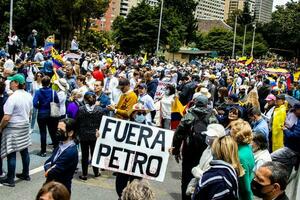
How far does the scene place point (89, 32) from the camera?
59.2m

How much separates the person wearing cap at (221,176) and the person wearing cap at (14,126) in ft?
13.9

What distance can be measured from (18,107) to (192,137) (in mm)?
2960

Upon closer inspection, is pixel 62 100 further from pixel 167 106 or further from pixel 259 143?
pixel 259 143

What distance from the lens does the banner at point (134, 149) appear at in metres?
7.07

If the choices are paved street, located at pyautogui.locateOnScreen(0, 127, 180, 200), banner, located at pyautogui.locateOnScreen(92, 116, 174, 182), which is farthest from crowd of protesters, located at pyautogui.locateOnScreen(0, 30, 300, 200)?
banner, located at pyautogui.locateOnScreen(92, 116, 174, 182)

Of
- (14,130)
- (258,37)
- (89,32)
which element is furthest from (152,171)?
(258,37)

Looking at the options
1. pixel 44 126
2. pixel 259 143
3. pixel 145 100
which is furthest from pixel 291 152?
pixel 44 126

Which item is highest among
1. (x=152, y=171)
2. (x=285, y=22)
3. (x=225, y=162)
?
(x=285, y=22)

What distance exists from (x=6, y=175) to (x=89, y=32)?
168 feet

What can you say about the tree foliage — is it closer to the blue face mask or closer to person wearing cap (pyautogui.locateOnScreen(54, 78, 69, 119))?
person wearing cap (pyautogui.locateOnScreen(54, 78, 69, 119))

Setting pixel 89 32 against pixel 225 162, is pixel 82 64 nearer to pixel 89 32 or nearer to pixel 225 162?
pixel 225 162

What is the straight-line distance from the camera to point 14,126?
855 centimetres

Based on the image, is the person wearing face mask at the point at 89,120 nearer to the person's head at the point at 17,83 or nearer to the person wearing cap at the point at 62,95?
the person's head at the point at 17,83

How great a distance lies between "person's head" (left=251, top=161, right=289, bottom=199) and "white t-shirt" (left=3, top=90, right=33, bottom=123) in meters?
5.18
